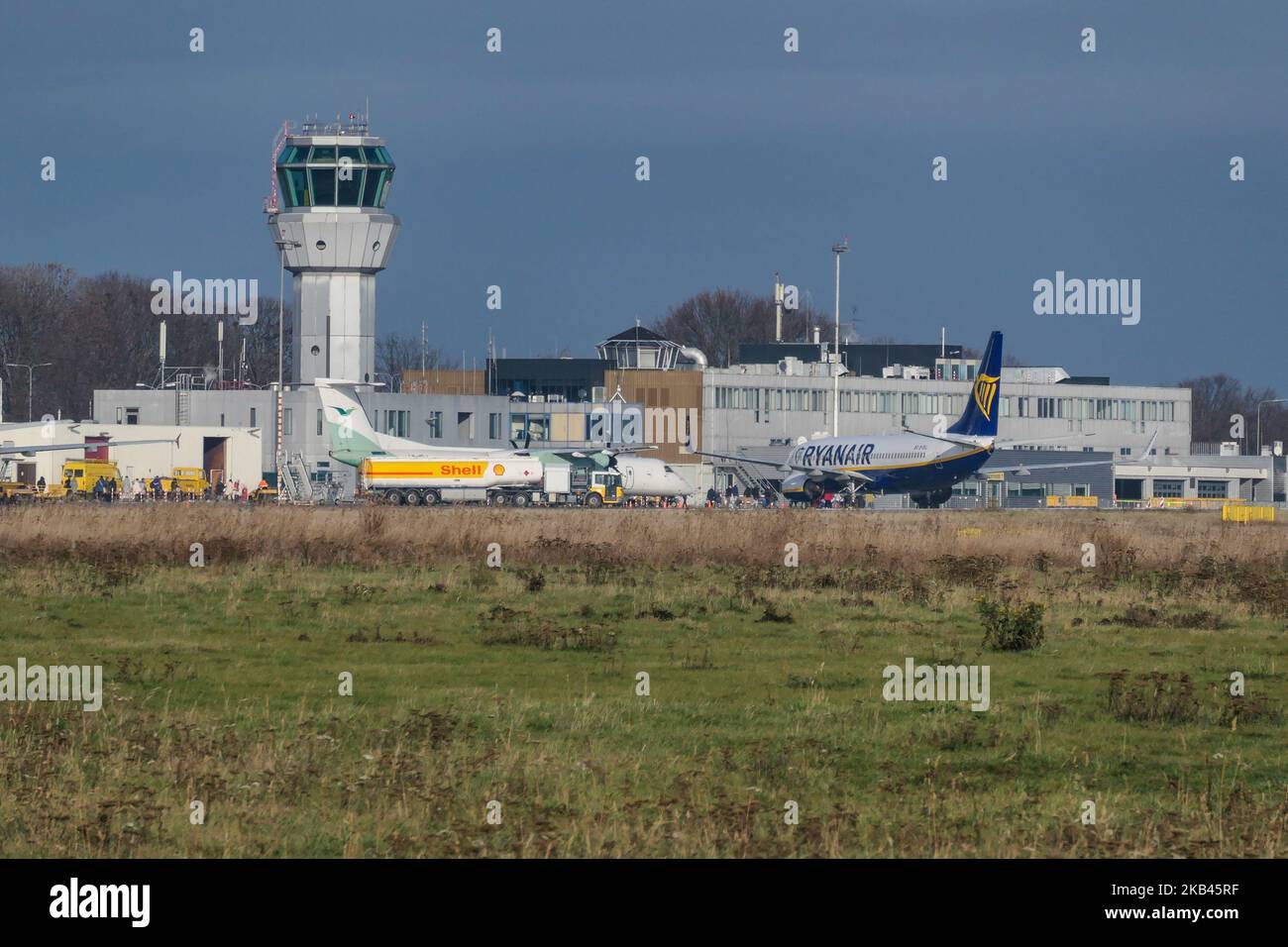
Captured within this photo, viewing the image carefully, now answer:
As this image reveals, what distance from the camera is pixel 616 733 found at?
17.4 metres

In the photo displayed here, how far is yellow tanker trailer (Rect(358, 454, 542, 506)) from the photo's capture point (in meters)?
102

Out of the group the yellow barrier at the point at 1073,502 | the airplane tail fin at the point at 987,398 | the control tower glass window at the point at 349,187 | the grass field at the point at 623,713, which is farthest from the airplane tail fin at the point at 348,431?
the grass field at the point at 623,713

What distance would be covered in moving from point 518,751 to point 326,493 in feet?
333

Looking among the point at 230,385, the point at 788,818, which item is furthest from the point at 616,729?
the point at 230,385

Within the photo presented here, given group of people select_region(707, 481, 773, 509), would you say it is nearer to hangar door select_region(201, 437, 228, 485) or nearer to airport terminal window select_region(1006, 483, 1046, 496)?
airport terminal window select_region(1006, 483, 1046, 496)

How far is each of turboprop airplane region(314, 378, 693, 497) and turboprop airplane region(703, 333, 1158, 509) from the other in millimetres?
9937

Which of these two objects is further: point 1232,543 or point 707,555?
point 1232,543

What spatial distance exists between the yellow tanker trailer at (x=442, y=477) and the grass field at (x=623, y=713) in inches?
2532

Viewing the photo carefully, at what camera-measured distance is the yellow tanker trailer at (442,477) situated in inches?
4031

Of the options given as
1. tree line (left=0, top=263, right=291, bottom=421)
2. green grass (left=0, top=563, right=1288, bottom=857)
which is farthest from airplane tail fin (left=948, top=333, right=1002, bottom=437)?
tree line (left=0, top=263, right=291, bottom=421)

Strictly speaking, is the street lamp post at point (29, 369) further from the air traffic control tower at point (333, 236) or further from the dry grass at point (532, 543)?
the dry grass at point (532, 543)

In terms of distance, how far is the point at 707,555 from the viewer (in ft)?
133

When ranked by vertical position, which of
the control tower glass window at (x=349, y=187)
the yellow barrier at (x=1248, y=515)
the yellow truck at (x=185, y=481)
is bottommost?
the yellow barrier at (x=1248, y=515)
